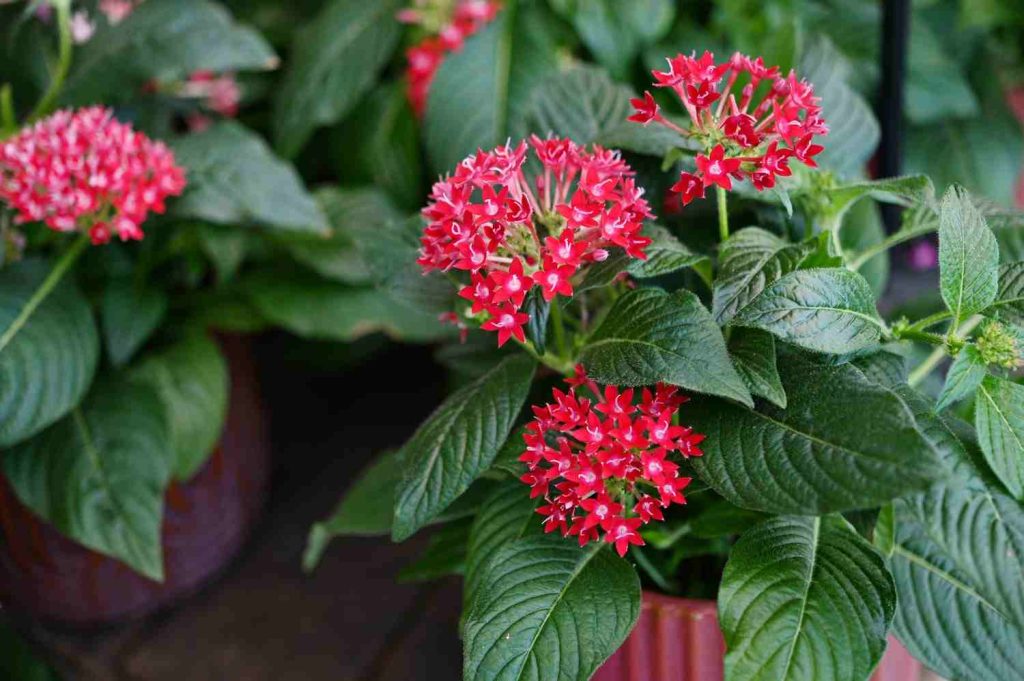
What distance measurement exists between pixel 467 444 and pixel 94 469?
1.61 ft

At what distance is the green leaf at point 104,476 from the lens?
3.00 ft

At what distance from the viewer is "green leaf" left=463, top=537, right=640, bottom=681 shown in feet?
1.97

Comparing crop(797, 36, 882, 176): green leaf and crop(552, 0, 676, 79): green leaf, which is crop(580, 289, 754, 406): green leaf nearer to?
crop(797, 36, 882, 176): green leaf

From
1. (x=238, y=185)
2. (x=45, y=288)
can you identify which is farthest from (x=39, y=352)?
(x=238, y=185)

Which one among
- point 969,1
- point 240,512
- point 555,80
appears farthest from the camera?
point 969,1

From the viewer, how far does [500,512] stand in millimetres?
707

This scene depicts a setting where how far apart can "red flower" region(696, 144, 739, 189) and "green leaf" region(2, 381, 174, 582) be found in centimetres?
63

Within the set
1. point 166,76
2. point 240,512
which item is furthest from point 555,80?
point 240,512

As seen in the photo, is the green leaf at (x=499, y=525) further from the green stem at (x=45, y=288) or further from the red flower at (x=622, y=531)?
the green stem at (x=45, y=288)

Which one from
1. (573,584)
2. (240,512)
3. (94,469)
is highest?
(573,584)

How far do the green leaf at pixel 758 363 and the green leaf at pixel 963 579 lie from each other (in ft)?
0.35

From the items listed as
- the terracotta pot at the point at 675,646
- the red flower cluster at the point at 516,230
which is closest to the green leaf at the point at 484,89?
the red flower cluster at the point at 516,230

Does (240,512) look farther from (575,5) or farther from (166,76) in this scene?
(575,5)

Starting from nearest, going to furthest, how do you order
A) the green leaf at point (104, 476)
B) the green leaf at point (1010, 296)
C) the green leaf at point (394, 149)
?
the green leaf at point (1010, 296), the green leaf at point (104, 476), the green leaf at point (394, 149)
